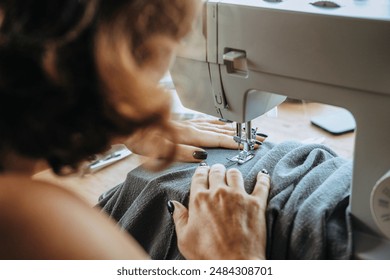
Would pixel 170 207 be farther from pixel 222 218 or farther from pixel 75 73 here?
pixel 75 73

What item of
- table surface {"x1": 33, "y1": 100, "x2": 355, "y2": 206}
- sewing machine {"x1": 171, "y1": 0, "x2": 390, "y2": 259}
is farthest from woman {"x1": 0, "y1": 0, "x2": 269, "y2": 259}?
table surface {"x1": 33, "y1": 100, "x2": 355, "y2": 206}

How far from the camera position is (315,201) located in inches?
30.7

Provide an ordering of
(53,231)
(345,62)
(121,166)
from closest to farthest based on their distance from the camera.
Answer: (53,231) → (345,62) → (121,166)

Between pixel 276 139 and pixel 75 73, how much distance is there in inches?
35.3

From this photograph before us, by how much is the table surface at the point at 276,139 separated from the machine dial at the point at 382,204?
475mm

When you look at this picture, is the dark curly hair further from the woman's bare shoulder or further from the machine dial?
the machine dial

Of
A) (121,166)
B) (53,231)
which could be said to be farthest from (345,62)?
(121,166)

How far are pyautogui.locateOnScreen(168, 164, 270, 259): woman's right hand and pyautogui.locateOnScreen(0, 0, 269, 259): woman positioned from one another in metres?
0.18

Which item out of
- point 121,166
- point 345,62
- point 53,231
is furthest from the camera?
point 121,166

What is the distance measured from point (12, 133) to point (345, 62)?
18.6 inches

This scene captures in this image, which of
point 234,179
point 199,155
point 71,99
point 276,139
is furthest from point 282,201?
point 276,139

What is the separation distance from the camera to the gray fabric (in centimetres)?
75

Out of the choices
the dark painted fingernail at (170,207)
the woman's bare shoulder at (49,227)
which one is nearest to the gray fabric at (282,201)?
the dark painted fingernail at (170,207)

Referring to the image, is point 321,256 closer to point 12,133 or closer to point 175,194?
point 175,194
